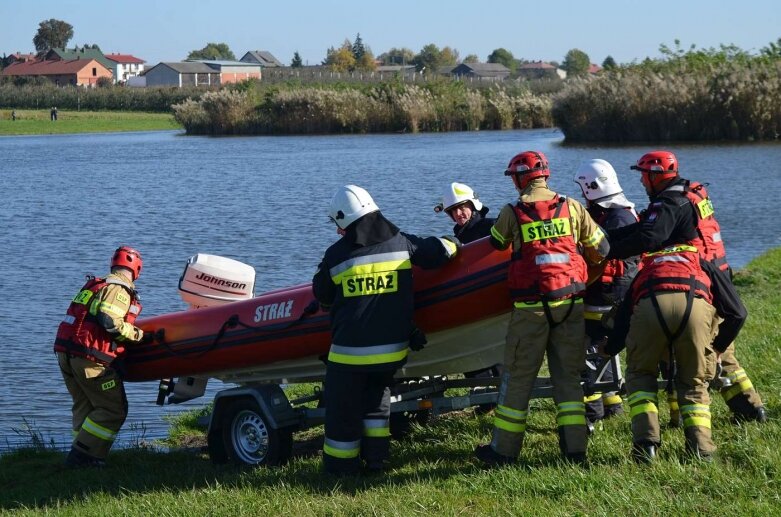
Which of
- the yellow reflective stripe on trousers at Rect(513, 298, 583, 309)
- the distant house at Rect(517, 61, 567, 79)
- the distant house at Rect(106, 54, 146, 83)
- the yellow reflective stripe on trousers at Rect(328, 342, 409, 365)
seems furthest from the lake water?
the distant house at Rect(106, 54, 146, 83)

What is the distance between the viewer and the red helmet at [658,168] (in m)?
6.19

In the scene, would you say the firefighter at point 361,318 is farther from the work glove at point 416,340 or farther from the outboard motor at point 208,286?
the outboard motor at point 208,286

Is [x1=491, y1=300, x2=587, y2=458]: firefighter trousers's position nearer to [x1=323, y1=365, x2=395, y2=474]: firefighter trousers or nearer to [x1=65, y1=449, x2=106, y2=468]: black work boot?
[x1=323, y1=365, x2=395, y2=474]: firefighter trousers

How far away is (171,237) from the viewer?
66.6 ft

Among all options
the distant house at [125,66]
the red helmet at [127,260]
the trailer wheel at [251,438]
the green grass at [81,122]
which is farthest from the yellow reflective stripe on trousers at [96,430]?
the distant house at [125,66]

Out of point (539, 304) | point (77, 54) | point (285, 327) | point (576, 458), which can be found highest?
point (77, 54)

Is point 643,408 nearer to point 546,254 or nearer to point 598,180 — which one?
point 546,254

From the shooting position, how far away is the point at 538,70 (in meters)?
152

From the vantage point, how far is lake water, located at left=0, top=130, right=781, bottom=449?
11.9 metres

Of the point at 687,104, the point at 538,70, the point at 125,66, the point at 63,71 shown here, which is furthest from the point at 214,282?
the point at 125,66

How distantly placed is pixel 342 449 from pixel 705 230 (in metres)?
2.42

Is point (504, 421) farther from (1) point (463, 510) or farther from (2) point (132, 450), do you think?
(2) point (132, 450)

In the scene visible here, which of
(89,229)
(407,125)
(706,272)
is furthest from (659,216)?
(407,125)

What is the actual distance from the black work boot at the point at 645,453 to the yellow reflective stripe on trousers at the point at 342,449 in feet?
5.08
